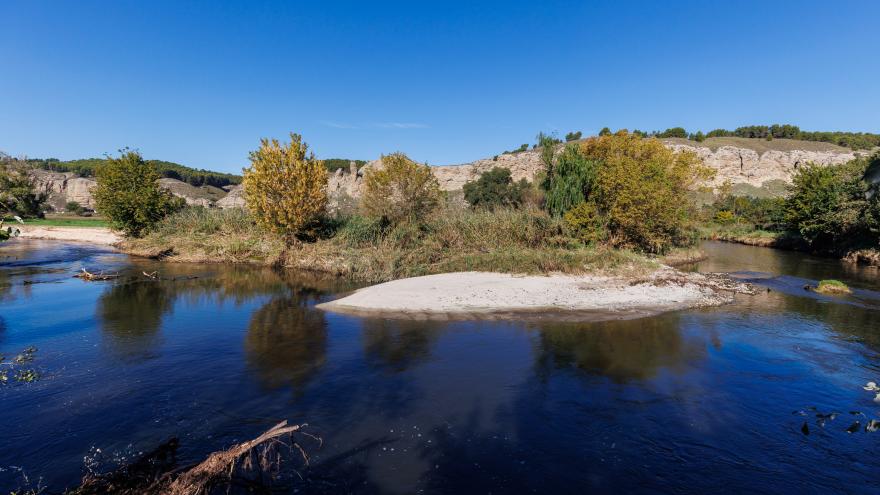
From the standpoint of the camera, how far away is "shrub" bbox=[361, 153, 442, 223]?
97.5ft

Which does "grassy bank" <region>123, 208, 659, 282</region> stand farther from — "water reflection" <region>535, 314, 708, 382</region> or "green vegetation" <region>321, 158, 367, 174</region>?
"green vegetation" <region>321, 158, 367, 174</region>

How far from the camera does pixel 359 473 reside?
6602mm

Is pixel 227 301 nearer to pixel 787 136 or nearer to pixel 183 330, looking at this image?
pixel 183 330

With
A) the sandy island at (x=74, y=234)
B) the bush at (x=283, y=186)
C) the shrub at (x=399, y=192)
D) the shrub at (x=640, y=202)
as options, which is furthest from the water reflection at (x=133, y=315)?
the sandy island at (x=74, y=234)

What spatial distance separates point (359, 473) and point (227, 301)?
1391 centimetres

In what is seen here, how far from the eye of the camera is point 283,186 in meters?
27.5

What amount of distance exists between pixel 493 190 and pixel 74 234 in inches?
1720

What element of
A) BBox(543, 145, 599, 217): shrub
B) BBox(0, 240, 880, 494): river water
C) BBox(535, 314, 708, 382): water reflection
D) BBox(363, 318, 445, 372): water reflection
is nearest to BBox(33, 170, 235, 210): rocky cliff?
BBox(543, 145, 599, 217): shrub

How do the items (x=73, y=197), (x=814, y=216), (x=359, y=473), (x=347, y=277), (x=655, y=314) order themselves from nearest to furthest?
(x=359, y=473), (x=655, y=314), (x=347, y=277), (x=814, y=216), (x=73, y=197)

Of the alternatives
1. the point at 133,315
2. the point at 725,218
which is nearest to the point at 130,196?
the point at 133,315

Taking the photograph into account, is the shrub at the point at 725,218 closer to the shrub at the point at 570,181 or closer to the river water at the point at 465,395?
the shrub at the point at 570,181

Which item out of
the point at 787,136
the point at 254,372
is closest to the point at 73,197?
the point at 254,372

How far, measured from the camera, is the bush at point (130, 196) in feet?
108

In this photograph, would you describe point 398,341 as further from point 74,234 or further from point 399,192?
point 74,234
